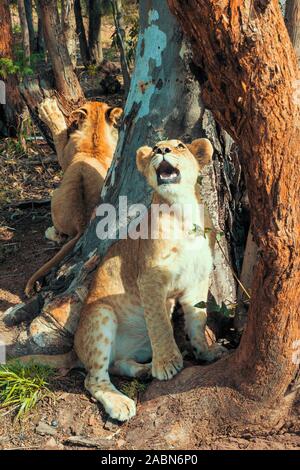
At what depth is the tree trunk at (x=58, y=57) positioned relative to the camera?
911 cm

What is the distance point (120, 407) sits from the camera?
4.54 metres

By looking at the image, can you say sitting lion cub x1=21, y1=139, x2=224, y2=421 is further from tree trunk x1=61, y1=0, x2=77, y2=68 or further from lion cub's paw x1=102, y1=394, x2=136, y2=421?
tree trunk x1=61, y1=0, x2=77, y2=68

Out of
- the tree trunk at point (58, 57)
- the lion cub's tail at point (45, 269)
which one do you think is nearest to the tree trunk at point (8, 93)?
the tree trunk at point (58, 57)

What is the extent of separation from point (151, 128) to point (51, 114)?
9.07 ft

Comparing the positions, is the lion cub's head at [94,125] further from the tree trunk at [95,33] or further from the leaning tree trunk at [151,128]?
the tree trunk at [95,33]

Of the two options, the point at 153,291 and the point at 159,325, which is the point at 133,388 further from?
the point at 153,291

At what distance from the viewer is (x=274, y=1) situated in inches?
135

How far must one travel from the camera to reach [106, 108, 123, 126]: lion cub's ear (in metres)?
7.34

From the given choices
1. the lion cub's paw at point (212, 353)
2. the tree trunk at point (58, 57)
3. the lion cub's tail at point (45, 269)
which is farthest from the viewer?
the tree trunk at point (58, 57)

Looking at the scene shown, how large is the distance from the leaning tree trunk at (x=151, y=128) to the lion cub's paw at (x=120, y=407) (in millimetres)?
989

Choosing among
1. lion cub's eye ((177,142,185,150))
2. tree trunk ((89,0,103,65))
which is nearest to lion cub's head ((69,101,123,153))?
lion cub's eye ((177,142,185,150))

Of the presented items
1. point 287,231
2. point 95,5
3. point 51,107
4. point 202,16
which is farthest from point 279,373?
point 95,5

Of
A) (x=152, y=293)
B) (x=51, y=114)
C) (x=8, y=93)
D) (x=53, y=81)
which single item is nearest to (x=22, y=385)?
(x=152, y=293)

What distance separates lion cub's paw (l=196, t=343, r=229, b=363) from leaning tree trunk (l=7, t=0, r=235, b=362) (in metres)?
0.67
